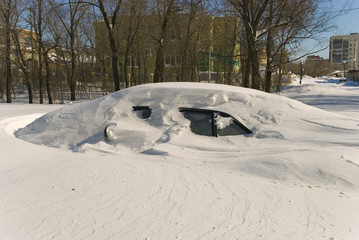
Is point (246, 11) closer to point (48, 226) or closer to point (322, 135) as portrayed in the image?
point (322, 135)

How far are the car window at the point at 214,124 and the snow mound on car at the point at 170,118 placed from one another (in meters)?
0.09

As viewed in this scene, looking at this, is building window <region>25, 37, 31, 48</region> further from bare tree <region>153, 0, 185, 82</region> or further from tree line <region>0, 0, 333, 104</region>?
bare tree <region>153, 0, 185, 82</region>

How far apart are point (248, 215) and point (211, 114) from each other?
217 centimetres

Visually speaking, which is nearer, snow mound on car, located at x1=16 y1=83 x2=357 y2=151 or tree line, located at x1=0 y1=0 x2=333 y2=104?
snow mound on car, located at x1=16 y1=83 x2=357 y2=151

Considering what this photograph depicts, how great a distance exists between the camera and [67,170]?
12.0 ft

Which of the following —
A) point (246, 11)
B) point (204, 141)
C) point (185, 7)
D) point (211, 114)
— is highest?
point (185, 7)

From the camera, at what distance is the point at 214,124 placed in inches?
175

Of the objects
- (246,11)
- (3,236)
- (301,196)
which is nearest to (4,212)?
(3,236)

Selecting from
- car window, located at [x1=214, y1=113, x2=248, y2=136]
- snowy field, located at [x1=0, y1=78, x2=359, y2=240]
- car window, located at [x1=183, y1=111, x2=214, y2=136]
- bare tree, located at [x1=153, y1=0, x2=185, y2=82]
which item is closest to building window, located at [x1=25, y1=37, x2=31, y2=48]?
bare tree, located at [x1=153, y1=0, x2=185, y2=82]

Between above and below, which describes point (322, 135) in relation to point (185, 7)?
below

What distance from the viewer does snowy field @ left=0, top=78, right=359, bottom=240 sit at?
2.38m

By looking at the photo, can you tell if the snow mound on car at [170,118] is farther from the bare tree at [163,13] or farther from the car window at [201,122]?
the bare tree at [163,13]

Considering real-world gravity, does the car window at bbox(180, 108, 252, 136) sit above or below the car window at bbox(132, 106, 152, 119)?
below

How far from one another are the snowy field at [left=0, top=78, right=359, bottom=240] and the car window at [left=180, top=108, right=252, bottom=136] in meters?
0.13
